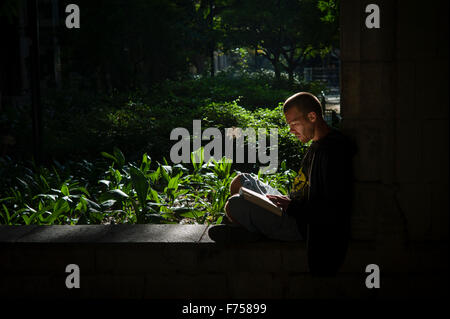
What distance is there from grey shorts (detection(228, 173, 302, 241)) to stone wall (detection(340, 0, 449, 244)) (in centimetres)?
43

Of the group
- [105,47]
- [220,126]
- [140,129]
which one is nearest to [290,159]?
[220,126]

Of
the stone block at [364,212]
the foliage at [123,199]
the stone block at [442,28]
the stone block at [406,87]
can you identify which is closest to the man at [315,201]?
the stone block at [364,212]

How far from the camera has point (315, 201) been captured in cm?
350

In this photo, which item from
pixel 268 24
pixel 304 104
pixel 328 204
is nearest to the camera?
pixel 328 204

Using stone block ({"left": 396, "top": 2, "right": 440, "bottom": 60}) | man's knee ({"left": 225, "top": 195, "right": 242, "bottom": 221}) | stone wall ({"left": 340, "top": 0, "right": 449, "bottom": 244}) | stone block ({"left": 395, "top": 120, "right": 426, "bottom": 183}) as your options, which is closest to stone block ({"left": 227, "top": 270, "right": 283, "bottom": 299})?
man's knee ({"left": 225, "top": 195, "right": 242, "bottom": 221})

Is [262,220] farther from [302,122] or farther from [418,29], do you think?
[418,29]

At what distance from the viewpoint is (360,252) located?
386 cm

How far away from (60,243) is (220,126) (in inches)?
265

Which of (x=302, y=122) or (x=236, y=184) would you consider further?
(x=236, y=184)

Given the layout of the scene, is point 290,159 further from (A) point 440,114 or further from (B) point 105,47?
(B) point 105,47

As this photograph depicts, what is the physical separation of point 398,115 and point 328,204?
802 millimetres

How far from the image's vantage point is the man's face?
3.61 metres

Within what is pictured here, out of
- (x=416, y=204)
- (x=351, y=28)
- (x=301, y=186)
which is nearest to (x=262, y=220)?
(x=301, y=186)

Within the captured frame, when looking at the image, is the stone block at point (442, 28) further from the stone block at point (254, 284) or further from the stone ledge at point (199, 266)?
the stone block at point (254, 284)
